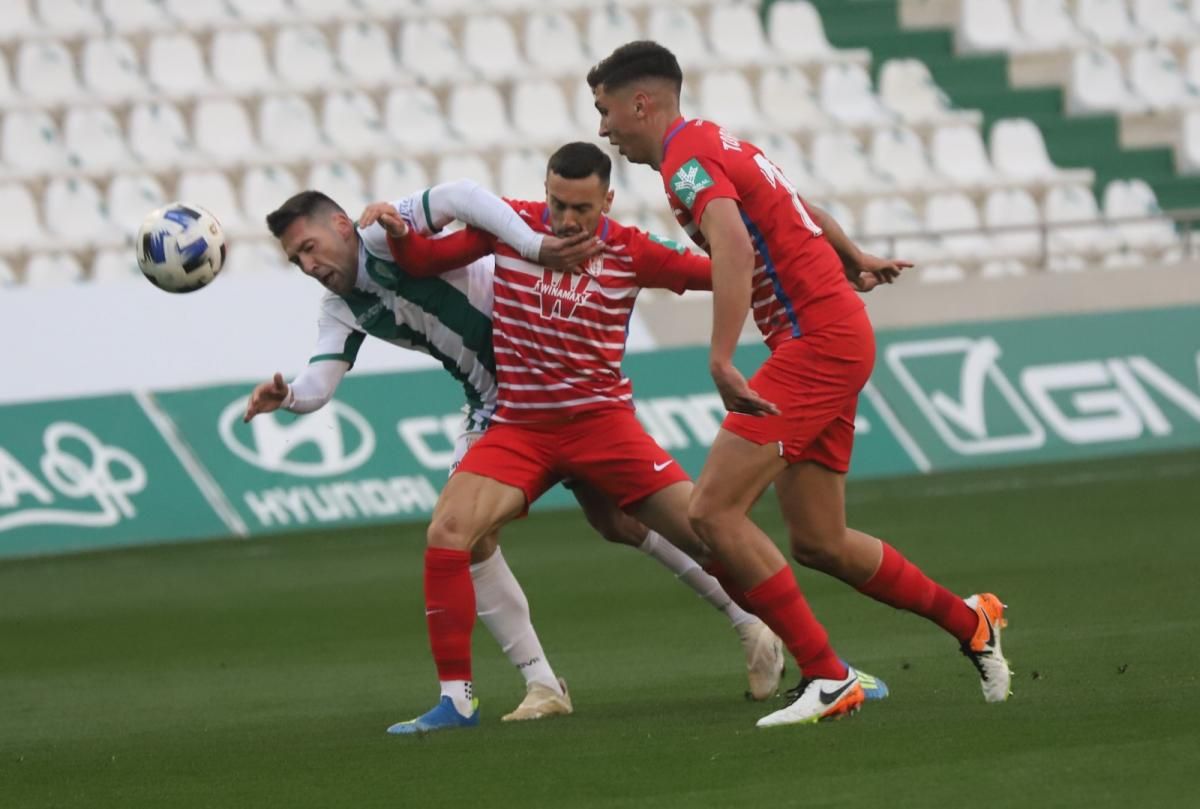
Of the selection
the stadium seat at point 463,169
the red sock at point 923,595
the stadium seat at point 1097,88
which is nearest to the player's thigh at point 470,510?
the red sock at point 923,595

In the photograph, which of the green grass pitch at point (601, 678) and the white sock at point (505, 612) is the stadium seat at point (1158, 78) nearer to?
the green grass pitch at point (601, 678)

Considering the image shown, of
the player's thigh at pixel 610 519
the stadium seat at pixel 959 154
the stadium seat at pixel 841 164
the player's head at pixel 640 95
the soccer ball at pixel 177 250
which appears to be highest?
the player's head at pixel 640 95

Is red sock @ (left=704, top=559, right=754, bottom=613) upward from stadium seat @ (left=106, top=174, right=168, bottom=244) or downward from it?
downward

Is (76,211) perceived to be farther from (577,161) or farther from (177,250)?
(577,161)

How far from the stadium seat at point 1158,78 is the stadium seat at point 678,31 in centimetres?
500

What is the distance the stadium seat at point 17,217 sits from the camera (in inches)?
699

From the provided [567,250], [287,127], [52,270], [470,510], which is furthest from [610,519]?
[287,127]

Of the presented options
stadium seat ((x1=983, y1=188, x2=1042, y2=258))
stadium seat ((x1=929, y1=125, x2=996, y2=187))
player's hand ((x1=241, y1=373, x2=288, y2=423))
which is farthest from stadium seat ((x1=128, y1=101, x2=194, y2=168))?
player's hand ((x1=241, y1=373, x2=288, y2=423))

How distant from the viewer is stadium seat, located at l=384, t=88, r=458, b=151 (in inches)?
768

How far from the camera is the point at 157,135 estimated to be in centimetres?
1883

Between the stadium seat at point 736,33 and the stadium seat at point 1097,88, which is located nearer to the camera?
the stadium seat at point 736,33

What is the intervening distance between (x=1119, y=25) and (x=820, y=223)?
17684mm

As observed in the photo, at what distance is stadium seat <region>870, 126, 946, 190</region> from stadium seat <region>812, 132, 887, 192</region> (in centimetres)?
20

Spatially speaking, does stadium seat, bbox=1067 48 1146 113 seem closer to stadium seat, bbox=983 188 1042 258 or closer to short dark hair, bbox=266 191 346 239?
stadium seat, bbox=983 188 1042 258
